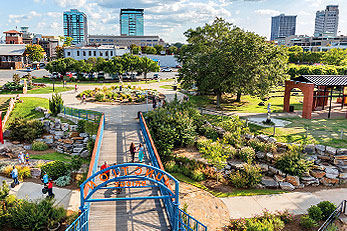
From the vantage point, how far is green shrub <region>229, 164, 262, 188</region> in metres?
18.9

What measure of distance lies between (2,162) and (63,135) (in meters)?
5.42

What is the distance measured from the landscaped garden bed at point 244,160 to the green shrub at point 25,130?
35.4ft

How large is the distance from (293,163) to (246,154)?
318 centimetres

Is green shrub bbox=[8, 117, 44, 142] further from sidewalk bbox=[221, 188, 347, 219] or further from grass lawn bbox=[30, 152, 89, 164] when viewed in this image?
sidewalk bbox=[221, 188, 347, 219]

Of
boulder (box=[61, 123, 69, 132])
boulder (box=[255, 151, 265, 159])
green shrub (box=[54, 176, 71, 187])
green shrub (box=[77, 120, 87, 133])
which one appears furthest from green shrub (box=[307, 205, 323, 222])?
boulder (box=[61, 123, 69, 132])

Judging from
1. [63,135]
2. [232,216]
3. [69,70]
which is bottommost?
[232,216]

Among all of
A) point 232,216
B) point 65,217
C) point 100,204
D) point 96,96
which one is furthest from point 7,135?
point 232,216

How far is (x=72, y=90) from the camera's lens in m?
42.7

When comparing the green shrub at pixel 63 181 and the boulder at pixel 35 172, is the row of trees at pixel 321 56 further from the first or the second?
the boulder at pixel 35 172

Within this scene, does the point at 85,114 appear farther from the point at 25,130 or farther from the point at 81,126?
the point at 25,130

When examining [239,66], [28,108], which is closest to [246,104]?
[239,66]

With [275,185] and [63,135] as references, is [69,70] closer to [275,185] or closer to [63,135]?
[63,135]

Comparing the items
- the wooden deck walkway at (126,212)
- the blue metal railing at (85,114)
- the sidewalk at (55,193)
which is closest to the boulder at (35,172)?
the sidewalk at (55,193)

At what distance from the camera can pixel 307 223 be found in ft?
46.8
